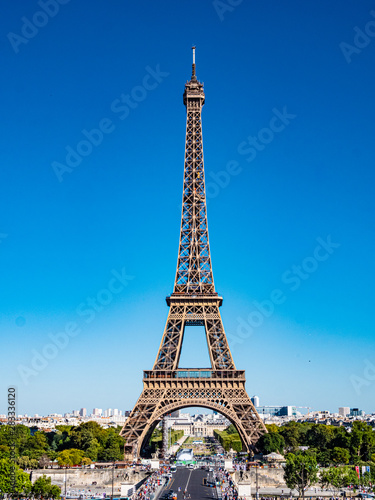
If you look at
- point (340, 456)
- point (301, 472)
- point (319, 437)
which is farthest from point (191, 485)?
point (319, 437)

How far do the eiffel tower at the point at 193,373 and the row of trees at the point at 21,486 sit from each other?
1639cm

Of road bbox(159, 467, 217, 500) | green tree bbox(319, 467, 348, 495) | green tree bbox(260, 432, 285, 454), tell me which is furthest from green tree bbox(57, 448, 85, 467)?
green tree bbox(319, 467, 348, 495)

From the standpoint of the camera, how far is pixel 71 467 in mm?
69375

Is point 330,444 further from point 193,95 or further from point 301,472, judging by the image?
point 193,95

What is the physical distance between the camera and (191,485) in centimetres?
6028

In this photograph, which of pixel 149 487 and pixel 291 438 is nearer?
pixel 149 487

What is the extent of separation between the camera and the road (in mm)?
52812

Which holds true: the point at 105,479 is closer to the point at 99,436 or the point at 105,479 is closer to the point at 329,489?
the point at 329,489

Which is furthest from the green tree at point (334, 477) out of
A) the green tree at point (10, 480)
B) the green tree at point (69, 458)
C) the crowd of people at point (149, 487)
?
the green tree at point (69, 458)

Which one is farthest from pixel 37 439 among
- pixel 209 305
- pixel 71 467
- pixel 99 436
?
pixel 209 305

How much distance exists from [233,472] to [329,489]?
11403mm

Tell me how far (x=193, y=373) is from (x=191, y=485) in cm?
1634

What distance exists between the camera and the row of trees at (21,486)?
4956 centimetres

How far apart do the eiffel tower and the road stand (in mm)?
6303
